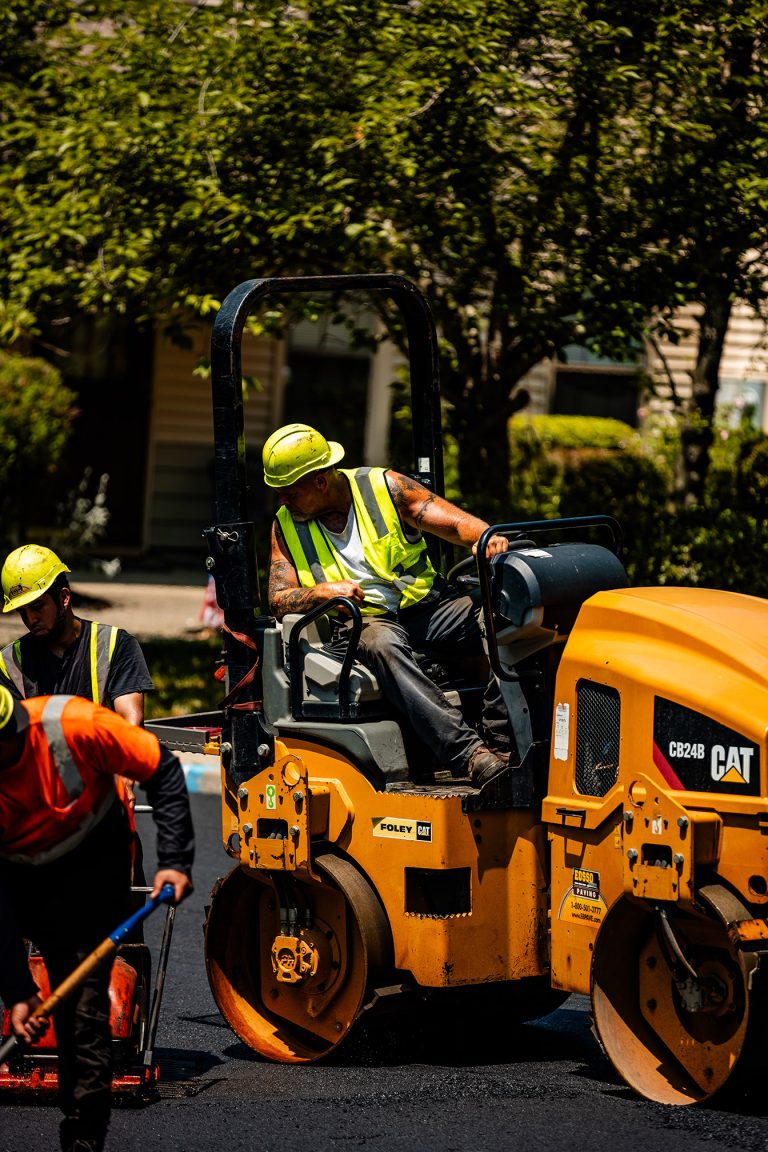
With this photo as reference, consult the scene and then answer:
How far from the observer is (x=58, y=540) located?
1764 centimetres

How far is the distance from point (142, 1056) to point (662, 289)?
22.8 feet

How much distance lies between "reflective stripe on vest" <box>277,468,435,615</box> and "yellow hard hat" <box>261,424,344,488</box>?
15cm

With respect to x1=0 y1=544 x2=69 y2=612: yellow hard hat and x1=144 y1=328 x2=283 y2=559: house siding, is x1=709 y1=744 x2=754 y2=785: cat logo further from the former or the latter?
x1=144 y1=328 x2=283 y2=559: house siding

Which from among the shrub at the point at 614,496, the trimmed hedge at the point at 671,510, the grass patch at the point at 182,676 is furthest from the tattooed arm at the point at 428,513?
the grass patch at the point at 182,676

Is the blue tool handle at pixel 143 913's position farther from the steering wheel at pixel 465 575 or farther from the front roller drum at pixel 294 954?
the steering wheel at pixel 465 575

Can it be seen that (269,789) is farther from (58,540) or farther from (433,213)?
(58,540)

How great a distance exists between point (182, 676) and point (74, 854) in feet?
29.0

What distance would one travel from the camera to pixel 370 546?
20.5 feet

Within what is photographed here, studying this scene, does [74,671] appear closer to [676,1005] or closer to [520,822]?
[520,822]

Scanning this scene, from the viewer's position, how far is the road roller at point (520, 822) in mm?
5148

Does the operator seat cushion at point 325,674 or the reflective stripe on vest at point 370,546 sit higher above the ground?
the reflective stripe on vest at point 370,546

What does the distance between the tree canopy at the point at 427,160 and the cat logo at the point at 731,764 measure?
5834 millimetres

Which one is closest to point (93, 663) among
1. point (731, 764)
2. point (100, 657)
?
point (100, 657)

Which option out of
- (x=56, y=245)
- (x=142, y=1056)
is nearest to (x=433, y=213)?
(x=56, y=245)
